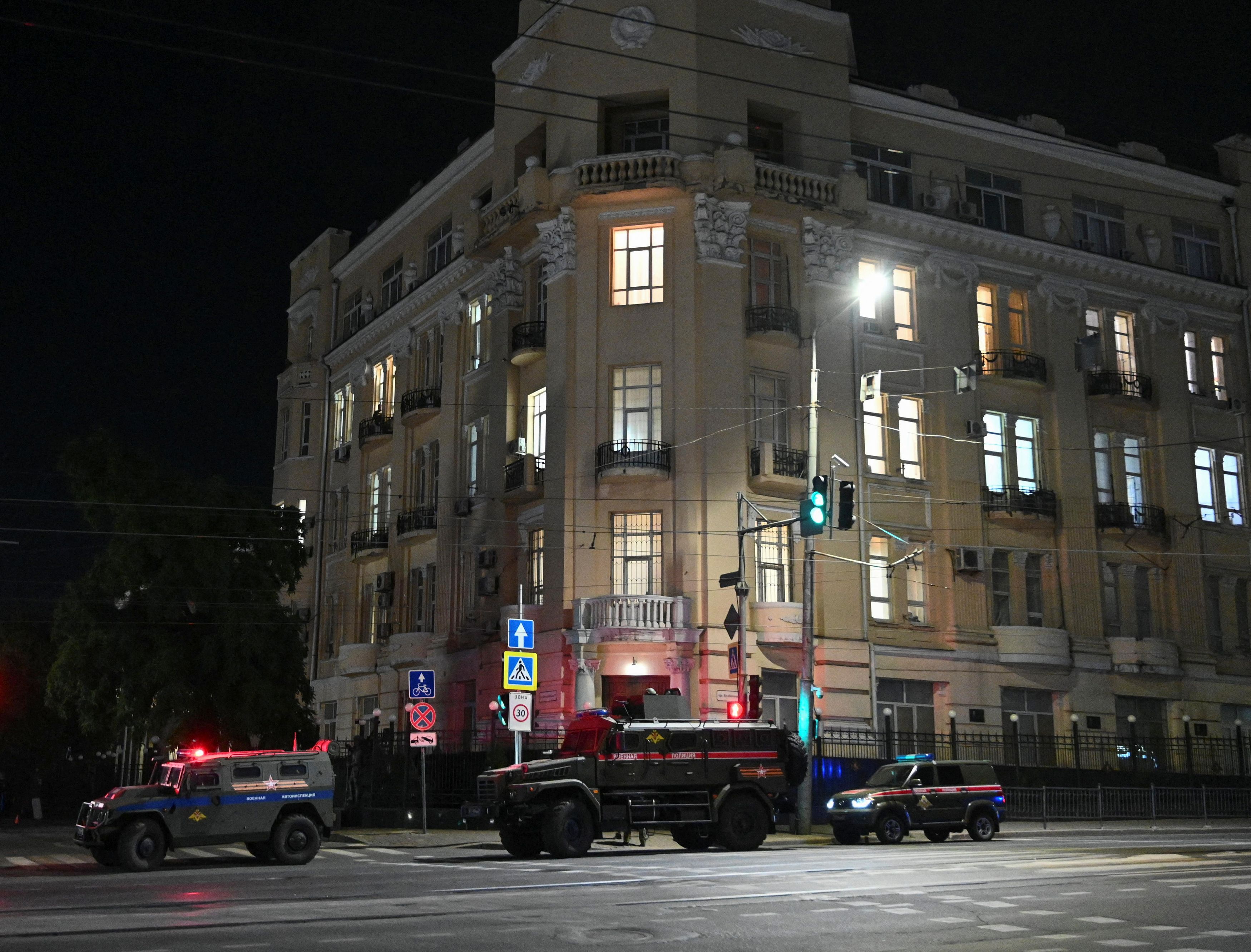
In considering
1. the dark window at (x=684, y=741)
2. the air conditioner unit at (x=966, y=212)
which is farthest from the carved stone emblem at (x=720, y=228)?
the dark window at (x=684, y=741)

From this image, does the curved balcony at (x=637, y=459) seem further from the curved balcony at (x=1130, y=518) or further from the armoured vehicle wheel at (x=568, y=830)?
the curved balcony at (x=1130, y=518)

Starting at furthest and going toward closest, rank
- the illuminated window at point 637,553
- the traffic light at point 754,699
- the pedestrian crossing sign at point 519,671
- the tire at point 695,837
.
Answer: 1. the illuminated window at point 637,553
2. the pedestrian crossing sign at point 519,671
3. the traffic light at point 754,699
4. the tire at point 695,837

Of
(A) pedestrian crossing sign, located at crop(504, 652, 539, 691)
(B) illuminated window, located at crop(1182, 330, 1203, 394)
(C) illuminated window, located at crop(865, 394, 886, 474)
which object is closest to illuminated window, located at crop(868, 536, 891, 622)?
(C) illuminated window, located at crop(865, 394, 886, 474)

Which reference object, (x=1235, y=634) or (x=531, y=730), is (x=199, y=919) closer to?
(x=531, y=730)

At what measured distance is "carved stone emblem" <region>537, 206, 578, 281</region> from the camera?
127ft

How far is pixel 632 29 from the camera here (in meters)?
38.7

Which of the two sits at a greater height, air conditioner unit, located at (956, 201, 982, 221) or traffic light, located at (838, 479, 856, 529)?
air conditioner unit, located at (956, 201, 982, 221)

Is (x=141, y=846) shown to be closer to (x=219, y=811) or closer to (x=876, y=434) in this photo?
(x=219, y=811)

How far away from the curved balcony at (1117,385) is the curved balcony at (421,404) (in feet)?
69.8

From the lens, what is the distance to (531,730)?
3219cm

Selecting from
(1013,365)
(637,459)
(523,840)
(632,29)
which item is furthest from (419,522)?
(523,840)

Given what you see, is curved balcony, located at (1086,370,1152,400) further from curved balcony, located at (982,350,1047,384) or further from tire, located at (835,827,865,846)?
tire, located at (835,827,865,846)

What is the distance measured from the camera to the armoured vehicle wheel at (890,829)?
88.6 ft

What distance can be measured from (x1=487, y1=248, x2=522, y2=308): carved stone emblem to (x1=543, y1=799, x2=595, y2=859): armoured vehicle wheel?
21.5 m
